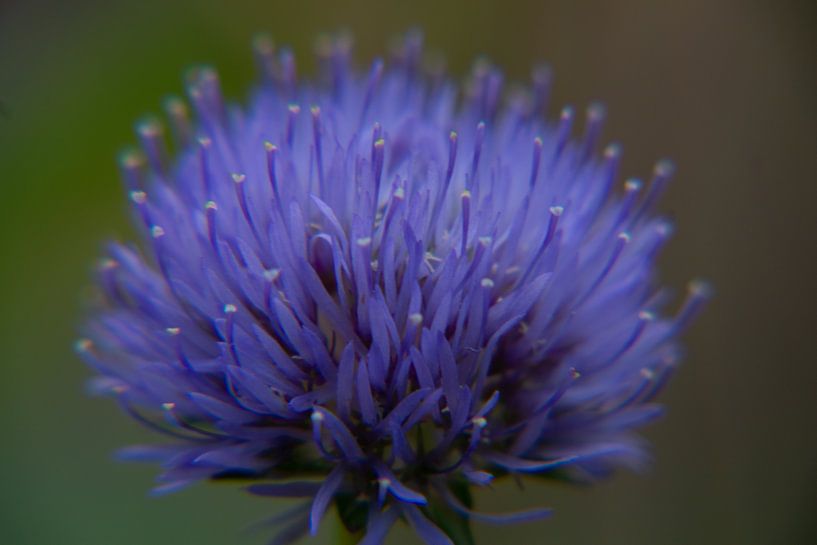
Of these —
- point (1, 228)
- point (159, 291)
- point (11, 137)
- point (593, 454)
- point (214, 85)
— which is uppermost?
point (11, 137)

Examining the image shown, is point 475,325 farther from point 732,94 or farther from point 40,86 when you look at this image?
point 40,86

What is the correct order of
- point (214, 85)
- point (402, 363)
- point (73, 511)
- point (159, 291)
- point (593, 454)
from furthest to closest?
point (73, 511) → point (214, 85) → point (159, 291) → point (593, 454) → point (402, 363)

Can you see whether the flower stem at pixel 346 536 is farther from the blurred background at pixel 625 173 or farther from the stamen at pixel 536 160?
the blurred background at pixel 625 173

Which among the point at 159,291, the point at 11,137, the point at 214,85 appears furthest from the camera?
the point at 11,137

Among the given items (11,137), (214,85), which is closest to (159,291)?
(214,85)

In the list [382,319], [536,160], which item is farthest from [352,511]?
[536,160]

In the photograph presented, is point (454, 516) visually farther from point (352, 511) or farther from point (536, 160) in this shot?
point (536, 160)

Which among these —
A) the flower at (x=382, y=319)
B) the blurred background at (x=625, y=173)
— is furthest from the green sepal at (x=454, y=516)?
the blurred background at (x=625, y=173)
